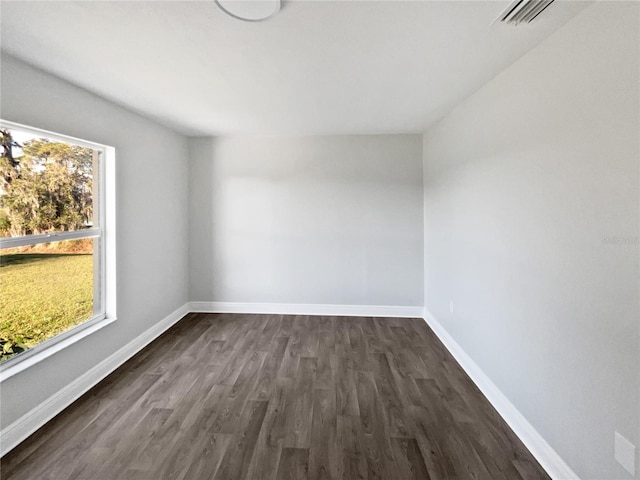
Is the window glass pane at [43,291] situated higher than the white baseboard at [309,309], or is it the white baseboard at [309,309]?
the window glass pane at [43,291]

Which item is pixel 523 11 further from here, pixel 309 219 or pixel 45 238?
pixel 45 238

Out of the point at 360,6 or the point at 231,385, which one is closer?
the point at 360,6

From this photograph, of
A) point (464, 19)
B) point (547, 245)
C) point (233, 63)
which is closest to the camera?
point (464, 19)

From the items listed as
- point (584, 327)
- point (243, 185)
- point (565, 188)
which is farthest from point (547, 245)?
point (243, 185)

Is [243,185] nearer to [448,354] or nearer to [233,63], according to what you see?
[233,63]

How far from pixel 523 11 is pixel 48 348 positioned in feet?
12.1

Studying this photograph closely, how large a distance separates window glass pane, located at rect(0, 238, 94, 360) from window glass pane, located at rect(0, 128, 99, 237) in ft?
0.55

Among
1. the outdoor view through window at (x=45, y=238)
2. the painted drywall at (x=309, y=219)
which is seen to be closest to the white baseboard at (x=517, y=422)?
the painted drywall at (x=309, y=219)

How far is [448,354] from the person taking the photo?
118 inches

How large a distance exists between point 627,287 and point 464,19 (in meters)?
1.49

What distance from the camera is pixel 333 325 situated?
148 inches

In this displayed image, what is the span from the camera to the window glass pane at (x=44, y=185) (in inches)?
76.5

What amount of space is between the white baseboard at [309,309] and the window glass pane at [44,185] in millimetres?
1994

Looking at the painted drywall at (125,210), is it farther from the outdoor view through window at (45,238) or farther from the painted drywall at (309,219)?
the painted drywall at (309,219)
